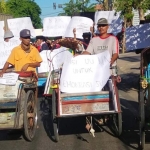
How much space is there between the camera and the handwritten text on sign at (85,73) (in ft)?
24.1

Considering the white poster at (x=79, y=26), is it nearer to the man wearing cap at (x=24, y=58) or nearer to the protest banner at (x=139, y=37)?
the protest banner at (x=139, y=37)

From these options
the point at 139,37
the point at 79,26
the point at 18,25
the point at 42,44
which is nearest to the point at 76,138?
the point at 139,37

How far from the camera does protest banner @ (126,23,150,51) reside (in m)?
Answer: 9.00

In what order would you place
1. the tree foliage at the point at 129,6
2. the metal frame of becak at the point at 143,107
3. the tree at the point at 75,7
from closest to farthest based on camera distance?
the metal frame of becak at the point at 143,107 < the tree foliage at the point at 129,6 < the tree at the point at 75,7

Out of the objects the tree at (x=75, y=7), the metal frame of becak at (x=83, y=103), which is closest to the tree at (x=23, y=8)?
the tree at (x=75, y=7)

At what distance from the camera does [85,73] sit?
7438mm

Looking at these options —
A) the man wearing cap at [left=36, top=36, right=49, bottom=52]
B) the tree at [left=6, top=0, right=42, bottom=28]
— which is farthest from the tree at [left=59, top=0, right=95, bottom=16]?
the man wearing cap at [left=36, top=36, right=49, bottom=52]

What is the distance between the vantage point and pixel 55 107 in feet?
23.4

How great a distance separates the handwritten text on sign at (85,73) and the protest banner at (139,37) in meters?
1.65

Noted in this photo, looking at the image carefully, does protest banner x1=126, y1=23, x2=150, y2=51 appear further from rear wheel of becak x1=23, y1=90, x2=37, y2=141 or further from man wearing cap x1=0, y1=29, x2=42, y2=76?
rear wheel of becak x1=23, y1=90, x2=37, y2=141

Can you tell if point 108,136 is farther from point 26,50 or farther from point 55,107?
point 26,50

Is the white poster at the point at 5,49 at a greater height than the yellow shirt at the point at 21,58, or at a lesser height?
lesser

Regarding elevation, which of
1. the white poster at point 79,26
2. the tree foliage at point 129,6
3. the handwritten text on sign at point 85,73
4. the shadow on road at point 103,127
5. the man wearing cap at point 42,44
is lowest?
the shadow on road at point 103,127

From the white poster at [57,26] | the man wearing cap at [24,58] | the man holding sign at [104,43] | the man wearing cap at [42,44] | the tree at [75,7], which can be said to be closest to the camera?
the man holding sign at [104,43]
